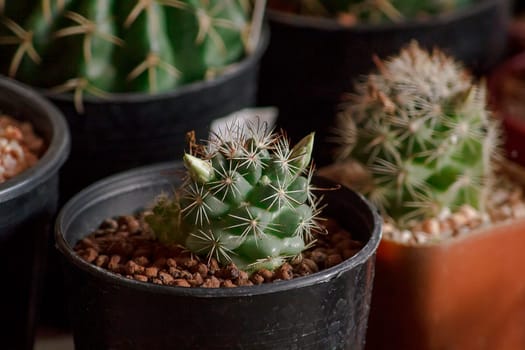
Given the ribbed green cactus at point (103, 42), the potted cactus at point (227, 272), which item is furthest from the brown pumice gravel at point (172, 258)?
the ribbed green cactus at point (103, 42)

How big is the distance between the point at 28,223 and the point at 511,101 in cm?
96

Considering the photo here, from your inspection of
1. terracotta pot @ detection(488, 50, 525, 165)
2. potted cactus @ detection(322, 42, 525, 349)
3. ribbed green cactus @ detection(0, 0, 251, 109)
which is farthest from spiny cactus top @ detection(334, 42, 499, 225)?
ribbed green cactus @ detection(0, 0, 251, 109)

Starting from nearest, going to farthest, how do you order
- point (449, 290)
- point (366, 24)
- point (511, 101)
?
point (449, 290) < point (366, 24) < point (511, 101)

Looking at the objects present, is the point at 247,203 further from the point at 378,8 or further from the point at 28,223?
the point at 378,8

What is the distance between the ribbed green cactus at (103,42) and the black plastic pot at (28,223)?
3.6 inches

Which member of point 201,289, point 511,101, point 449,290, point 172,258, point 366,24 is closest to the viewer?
point 201,289

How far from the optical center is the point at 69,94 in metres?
1.36

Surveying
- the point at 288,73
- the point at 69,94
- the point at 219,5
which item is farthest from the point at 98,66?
the point at 288,73

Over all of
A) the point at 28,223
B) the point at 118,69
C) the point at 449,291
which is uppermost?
the point at 118,69

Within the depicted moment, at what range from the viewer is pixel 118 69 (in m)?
1.38

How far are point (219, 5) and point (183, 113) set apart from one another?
0.18 metres

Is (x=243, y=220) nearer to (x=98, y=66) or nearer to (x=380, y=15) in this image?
(x=98, y=66)

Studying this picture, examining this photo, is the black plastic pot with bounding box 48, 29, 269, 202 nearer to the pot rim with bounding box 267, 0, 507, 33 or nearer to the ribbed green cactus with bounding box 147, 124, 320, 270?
the pot rim with bounding box 267, 0, 507, 33

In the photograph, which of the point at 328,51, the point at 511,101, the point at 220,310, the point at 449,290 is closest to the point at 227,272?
the point at 220,310
